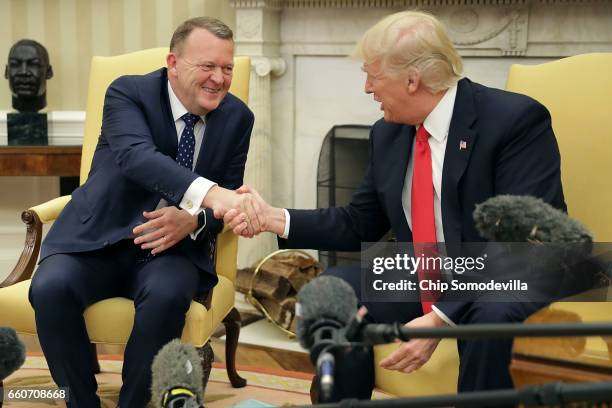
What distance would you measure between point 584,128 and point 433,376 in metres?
0.89

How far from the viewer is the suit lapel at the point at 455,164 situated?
6.80 ft

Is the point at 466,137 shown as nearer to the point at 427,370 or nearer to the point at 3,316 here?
the point at 427,370

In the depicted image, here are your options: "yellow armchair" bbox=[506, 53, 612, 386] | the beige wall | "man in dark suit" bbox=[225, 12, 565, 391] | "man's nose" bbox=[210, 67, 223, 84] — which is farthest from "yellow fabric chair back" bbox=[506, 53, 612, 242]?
the beige wall

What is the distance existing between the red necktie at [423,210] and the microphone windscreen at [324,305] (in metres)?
1.17

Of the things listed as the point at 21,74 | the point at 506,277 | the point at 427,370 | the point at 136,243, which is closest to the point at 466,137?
the point at 506,277

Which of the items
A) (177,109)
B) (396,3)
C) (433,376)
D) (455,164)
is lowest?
(433,376)

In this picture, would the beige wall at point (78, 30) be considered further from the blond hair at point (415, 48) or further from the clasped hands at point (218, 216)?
the blond hair at point (415, 48)

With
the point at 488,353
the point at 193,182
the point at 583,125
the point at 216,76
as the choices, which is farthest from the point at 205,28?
the point at 488,353

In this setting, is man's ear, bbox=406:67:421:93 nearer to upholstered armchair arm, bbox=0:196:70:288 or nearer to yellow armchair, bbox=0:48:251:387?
yellow armchair, bbox=0:48:251:387

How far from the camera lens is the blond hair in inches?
82.0

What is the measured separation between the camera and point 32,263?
263 cm

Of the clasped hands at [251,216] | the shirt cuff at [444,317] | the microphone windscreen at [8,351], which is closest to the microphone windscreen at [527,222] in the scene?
the microphone windscreen at [8,351]

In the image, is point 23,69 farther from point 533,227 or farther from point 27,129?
point 533,227

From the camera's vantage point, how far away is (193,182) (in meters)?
2.33
